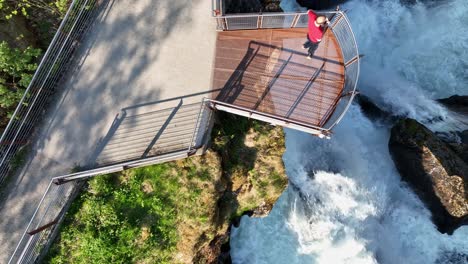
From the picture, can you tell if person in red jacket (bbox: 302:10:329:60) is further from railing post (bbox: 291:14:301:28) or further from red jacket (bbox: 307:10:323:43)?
railing post (bbox: 291:14:301:28)

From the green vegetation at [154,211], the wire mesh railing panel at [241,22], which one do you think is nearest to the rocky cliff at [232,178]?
the green vegetation at [154,211]

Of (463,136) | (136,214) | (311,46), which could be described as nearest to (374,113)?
(463,136)

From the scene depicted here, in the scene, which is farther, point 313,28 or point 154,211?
point 154,211

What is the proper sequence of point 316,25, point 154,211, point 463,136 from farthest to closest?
point 463,136, point 154,211, point 316,25

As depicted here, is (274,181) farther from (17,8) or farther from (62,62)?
(17,8)

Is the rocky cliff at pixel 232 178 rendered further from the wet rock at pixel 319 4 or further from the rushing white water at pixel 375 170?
the wet rock at pixel 319 4

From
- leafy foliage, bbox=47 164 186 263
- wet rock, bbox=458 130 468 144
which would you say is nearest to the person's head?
leafy foliage, bbox=47 164 186 263

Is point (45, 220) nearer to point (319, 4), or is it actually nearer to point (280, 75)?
point (280, 75)
